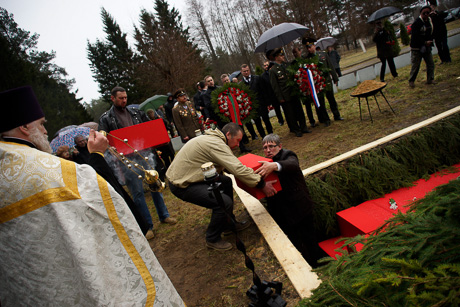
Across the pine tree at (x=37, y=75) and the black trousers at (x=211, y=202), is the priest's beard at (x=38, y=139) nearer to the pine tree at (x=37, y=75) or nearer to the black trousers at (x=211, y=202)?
the black trousers at (x=211, y=202)

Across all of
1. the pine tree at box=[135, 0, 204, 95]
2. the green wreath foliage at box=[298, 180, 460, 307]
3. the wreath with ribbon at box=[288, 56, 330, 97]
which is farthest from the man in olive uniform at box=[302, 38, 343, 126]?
the pine tree at box=[135, 0, 204, 95]

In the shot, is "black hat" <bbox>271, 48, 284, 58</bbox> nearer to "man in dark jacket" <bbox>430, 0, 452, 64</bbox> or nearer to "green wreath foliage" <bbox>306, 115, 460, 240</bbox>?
"green wreath foliage" <bbox>306, 115, 460, 240</bbox>

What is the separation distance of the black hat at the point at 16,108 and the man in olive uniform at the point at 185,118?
4.96 m

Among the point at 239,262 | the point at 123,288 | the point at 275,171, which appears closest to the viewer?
the point at 123,288

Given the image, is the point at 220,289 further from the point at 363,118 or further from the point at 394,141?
the point at 363,118

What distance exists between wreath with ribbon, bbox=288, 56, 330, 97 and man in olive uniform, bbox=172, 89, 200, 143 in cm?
258

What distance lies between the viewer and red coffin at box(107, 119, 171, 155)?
338 centimetres

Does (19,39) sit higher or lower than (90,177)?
higher

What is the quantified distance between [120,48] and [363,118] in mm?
32309

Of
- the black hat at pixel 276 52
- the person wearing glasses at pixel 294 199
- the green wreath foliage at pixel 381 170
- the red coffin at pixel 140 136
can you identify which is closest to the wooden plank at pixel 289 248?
the green wreath foliage at pixel 381 170

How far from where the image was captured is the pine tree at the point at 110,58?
31002 mm

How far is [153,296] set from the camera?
1579mm

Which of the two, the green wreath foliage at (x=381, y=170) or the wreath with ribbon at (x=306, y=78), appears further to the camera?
the wreath with ribbon at (x=306, y=78)

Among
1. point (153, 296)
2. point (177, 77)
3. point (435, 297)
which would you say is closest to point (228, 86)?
point (153, 296)
